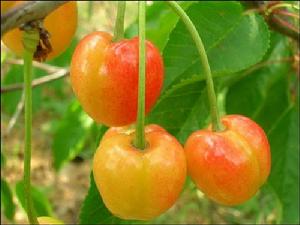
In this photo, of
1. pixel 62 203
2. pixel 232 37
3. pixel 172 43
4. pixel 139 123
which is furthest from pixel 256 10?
pixel 62 203

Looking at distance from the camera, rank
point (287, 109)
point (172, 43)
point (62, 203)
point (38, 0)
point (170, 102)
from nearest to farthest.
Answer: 1. point (38, 0)
2. point (172, 43)
3. point (170, 102)
4. point (287, 109)
5. point (62, 203)

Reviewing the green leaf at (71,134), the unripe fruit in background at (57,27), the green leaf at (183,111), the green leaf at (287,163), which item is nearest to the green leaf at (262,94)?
the green leaf at (287,163)

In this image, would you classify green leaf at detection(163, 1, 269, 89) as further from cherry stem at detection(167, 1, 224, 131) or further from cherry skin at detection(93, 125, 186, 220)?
cherry skin at detection(93, 125, 186, 220)

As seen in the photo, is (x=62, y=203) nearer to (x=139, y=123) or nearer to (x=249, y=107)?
(x=249, y=107)

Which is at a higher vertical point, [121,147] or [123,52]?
[123,52]

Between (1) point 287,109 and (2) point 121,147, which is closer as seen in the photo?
(2) point 121,147

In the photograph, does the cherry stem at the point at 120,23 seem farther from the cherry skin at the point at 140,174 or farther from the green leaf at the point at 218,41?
the green leaf at the point at 218,41

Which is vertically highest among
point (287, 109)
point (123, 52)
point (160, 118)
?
point (123, 52)
